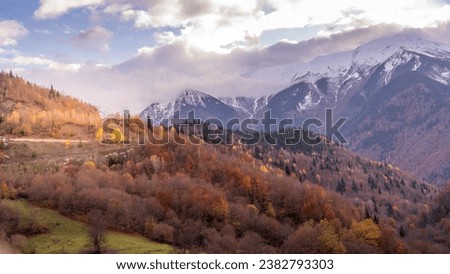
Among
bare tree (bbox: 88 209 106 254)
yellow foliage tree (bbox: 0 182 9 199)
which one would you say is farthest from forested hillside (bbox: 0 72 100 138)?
bare tree (bbox: 88 209 106 254)

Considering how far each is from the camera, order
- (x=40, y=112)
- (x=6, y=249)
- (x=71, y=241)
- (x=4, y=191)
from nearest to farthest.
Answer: (x=6, y=249)
(x=71, y=241)
(x=4, y=191)
(x=40, y=112)

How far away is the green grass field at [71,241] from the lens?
2603 centimetres

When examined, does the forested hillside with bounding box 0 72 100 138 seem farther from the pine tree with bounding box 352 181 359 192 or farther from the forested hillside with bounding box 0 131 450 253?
the pine tree with bounding box 352 181 359 192

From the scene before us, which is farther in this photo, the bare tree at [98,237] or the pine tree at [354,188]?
the pine tree at [354,188]

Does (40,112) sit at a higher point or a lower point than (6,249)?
higher

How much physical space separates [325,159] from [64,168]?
130090mm

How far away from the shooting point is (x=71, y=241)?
99.1 ft

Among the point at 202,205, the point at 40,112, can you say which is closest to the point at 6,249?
the point at 202,205

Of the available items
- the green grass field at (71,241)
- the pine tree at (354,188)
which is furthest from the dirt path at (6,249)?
the pine tree at (354,188)

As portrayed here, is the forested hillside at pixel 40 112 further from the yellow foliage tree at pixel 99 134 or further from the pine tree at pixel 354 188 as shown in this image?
the pine tree at pixel 354 188

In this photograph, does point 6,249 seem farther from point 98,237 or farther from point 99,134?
point 99,134

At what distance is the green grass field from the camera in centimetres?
2603

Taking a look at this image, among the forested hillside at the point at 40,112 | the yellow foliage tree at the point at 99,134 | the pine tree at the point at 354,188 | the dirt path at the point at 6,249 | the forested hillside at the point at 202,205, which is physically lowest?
the pine tree at the point at 354,188

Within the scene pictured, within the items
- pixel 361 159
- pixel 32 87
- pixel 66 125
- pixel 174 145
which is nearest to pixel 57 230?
pixel 174 145
